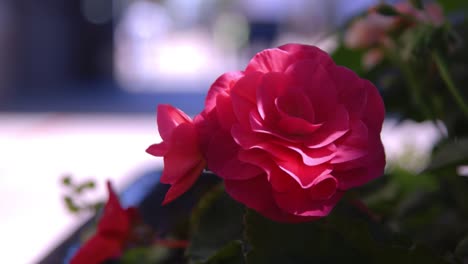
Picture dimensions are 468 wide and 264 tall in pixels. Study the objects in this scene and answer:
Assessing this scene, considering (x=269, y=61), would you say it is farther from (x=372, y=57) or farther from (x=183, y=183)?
(x=372, y=57)

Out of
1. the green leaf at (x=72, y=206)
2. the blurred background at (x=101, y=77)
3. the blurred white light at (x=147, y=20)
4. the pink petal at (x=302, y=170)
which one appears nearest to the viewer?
the pink petal at (x=302, y=170)

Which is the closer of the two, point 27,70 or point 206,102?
point 206,102

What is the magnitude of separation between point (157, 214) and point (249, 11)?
408 cm

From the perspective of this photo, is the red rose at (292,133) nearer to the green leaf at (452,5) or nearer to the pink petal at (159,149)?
the pink petal at (159,149)

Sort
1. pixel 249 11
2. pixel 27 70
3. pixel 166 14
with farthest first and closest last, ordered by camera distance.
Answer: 1. pixel 166 14
2. pixel 249 11
3. pixel 27 70

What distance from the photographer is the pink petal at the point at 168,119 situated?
16cm

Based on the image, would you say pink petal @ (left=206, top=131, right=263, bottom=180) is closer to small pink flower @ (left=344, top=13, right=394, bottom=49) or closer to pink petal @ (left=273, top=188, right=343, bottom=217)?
pink petal @ (left=273, top=188, right=343, bottom=217)

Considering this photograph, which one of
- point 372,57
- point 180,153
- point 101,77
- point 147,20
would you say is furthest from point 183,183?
point 147,20

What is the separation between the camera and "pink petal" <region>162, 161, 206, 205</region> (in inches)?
6.1

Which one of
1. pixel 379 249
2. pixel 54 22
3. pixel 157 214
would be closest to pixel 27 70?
pixel 54 22

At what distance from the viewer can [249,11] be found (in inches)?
170

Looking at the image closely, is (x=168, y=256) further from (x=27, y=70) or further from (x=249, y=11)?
(x=249, y=11)

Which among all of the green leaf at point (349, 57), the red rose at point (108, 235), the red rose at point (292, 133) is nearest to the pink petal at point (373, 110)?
the red rose at point (292, 133)

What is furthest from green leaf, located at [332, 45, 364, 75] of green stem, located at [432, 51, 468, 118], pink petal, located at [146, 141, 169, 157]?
pink petal, located at [146, 141, 169, 157]
